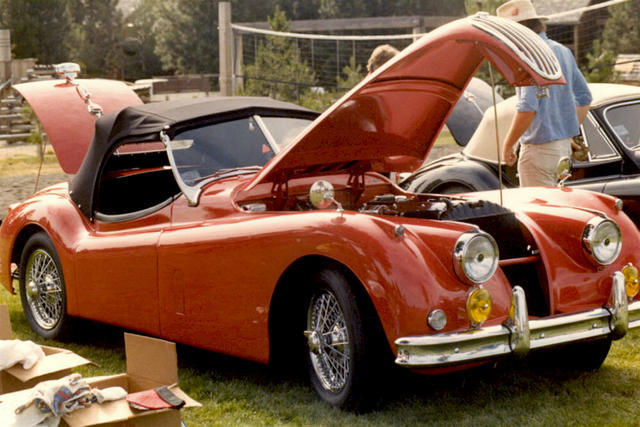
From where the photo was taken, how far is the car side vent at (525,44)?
12.6 feet

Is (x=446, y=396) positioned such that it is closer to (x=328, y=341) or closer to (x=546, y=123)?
(x=328, y=341)

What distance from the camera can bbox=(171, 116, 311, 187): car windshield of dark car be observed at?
204 inches

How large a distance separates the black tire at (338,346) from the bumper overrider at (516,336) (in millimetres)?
270

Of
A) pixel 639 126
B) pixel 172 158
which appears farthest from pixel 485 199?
pixel 639 126

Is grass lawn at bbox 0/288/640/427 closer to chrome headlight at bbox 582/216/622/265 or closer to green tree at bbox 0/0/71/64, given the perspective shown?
chrome headlight at bbox 582/216/622/265

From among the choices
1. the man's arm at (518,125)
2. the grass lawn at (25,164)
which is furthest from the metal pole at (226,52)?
the grass lawn at (25,164)

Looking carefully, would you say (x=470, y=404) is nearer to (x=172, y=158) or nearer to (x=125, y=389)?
(x=125, y=389)

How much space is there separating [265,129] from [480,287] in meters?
2.01

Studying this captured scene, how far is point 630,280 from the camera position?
4.43 m

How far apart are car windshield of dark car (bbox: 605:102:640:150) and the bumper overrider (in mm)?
3185

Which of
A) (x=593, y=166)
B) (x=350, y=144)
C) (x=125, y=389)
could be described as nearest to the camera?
(x=125, y=389)

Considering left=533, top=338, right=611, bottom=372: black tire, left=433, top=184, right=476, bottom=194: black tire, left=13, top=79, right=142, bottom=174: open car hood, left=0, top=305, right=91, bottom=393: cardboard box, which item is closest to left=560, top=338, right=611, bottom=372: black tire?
left=533, top=338, right=611, bottom=372: black tire

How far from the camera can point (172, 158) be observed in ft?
16.8

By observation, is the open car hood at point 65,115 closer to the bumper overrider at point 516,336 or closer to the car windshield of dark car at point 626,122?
the bumper overrider at point 516,336
